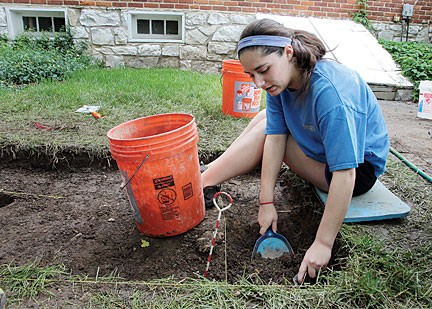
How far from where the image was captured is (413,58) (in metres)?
5.33

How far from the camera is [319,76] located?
1.44m

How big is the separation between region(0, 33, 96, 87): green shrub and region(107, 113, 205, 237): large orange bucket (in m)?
3.21

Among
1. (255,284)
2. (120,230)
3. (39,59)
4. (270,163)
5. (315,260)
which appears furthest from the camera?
(39,59)

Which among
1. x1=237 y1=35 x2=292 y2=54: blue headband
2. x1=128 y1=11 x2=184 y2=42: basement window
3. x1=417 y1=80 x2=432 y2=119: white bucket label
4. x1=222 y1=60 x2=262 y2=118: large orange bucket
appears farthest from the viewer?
x1=128 y1=11 x2=184 y2=42: basement window

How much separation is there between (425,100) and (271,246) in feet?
9.77

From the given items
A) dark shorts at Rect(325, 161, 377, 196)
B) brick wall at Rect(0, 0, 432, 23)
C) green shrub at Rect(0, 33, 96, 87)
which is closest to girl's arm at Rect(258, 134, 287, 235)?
dark shorts at Rect(325, 161, 377, 196)

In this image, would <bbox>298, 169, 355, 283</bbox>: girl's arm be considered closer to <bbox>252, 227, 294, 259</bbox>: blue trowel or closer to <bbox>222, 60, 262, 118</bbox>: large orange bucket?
<bbox>252, 227, 294, 259</bbox>: blue trowel

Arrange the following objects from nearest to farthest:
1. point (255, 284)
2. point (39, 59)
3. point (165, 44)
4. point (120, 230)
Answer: point (255, 284) → point (120, 230) → point (39, 59) → point (165, 44)

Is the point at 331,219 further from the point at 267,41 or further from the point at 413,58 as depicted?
Answer: the point at 413,58

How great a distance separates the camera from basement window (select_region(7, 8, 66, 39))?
562cm

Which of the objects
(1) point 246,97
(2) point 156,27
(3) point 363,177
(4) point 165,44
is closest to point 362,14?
(4) point 165,44

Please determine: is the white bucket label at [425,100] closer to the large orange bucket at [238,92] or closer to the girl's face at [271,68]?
the large orange bucket at [238,92]

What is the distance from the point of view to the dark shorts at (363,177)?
5.45ft

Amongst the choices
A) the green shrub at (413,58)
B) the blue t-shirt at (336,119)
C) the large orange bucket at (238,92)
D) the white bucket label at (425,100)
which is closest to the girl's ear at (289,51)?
the blue t-shirt at (336,119)
